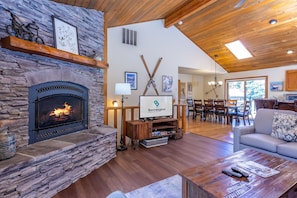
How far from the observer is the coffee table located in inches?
51.8

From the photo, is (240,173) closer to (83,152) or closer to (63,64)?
(83,152)

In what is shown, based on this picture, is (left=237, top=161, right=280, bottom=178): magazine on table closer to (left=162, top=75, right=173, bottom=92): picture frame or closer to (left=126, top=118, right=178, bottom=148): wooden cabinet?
(left=126, top=118, right=178, bottom=148): wooden cabinet

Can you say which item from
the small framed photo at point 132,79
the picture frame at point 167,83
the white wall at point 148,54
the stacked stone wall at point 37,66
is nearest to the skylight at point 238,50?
the white wall at point 148,54

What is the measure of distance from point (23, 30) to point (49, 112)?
1.17 meters

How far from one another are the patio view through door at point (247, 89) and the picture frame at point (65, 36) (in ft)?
24.4

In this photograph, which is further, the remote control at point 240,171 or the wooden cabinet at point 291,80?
the wooden cabinet at point 291,80

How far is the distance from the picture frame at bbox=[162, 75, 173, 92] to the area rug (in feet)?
11.0

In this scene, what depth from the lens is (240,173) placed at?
1.57 m

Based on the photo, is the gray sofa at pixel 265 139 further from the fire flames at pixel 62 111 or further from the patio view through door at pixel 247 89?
the patio view through door at pixel 247 89

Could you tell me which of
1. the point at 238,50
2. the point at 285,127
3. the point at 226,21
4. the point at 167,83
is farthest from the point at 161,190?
the point at 238,50

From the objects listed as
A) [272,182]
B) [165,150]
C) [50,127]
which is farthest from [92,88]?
[272,182]

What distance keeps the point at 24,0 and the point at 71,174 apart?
7.96ft

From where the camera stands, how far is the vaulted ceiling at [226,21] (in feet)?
12.3

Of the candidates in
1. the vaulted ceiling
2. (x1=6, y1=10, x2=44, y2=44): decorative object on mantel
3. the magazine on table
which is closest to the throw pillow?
the magazine on table
